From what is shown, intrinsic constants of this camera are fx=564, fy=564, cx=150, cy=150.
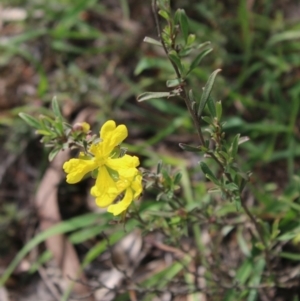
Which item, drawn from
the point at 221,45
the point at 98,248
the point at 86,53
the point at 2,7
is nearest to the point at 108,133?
the point at 98,248

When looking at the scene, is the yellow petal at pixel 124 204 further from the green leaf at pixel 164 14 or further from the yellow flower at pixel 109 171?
the green leaf at pixel 164 14

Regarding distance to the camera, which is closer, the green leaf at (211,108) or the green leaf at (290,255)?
the green leaf at (211,108)

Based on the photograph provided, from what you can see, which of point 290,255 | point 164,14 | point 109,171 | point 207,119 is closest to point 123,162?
point 109,171

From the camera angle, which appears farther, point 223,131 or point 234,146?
point 223,131

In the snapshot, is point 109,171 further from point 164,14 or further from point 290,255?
point 290,255

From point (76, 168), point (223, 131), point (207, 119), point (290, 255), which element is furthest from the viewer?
point (223, 131)

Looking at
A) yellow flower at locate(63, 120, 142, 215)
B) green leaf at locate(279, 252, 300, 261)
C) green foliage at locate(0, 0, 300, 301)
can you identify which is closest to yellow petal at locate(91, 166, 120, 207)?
yellow flower at locate(63, 120, 142, 215)

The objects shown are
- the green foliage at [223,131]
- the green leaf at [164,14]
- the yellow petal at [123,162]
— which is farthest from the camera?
the green foliage at [223,131]

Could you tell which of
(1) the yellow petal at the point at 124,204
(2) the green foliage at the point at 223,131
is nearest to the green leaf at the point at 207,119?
(1) the yellow petal at the point at 124,204
